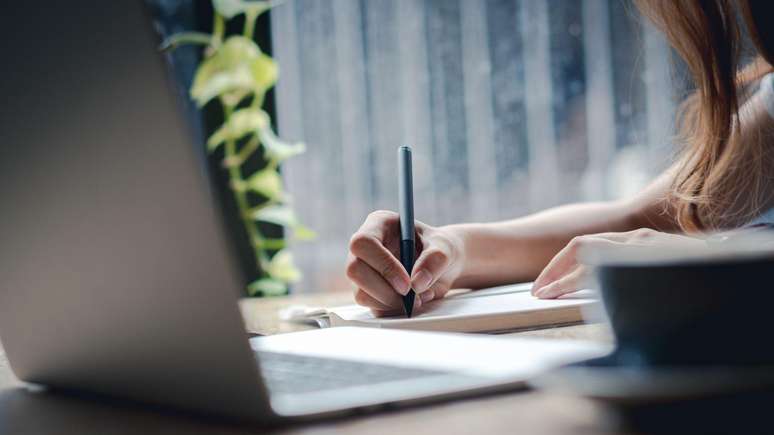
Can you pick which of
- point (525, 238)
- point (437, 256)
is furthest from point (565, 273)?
point (525, 238)

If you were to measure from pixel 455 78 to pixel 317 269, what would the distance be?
0.65 meters

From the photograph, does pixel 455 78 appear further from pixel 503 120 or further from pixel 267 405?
pixel 267 405

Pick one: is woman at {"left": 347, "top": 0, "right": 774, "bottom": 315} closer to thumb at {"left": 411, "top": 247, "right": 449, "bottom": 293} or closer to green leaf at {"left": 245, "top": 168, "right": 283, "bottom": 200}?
thumb at {"left": 411, "top": 247, "right": 449, "bottom": 293}

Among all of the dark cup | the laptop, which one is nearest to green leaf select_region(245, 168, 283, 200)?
the laptop

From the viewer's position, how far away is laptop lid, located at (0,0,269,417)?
0.84 feet

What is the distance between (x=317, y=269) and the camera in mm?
1820

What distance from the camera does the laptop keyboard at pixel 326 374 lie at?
313 millimetres

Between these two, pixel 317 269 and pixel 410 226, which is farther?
pixel 317 269

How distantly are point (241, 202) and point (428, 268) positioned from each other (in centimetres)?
102

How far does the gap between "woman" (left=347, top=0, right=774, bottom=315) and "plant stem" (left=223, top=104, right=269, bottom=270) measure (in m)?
0.81

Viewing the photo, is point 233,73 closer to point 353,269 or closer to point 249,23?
point 249,23

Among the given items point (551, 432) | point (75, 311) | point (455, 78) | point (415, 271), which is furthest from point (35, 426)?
point (455, 78)

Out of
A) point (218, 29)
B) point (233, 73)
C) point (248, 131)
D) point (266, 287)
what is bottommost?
point (266, 287)

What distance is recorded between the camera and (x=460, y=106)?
6.10 feet
